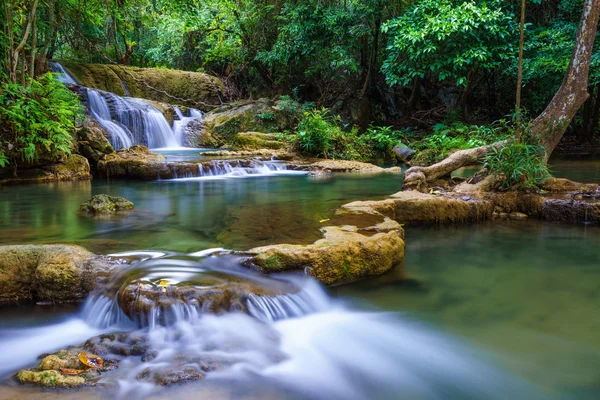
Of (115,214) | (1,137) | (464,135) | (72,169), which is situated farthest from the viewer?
(464,135)

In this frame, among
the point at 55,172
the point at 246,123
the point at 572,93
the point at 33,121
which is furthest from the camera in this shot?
the point at 246,123

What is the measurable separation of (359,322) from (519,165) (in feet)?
13.9

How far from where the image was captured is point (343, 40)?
16109 millimetres

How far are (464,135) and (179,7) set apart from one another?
9.74m

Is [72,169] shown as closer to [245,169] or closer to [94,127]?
[94,127]

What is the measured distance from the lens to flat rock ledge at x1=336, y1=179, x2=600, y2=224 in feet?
18.3

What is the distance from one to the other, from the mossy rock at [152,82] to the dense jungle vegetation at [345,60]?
109 cm

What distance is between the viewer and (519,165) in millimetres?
6129

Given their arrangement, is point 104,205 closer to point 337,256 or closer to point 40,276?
point 40,276

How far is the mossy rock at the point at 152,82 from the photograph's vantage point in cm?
1683

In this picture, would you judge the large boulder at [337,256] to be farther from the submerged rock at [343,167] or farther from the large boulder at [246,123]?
the large boulder at [246,123]

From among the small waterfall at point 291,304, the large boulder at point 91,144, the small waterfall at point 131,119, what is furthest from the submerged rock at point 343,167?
the small waterfall at point 291,304

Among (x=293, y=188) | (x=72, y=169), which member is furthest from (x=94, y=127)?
(x=293, y=188)

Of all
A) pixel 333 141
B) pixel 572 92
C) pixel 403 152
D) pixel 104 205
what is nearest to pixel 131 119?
pixel 333 141
